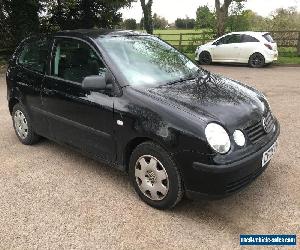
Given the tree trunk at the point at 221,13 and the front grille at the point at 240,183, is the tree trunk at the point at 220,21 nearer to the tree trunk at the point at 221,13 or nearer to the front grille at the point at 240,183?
the tree trunk at the point at 221,13

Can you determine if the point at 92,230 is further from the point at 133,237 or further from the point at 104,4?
the point at 104,4

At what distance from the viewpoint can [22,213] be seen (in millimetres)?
3844

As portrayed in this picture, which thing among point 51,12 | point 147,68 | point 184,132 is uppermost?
point 51,12

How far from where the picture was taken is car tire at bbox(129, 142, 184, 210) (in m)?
3.59

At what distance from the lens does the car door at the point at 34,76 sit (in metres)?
5.11

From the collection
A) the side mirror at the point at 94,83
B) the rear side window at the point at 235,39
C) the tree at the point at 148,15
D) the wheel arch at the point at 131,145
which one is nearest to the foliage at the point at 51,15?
the tree at the point at 148,15

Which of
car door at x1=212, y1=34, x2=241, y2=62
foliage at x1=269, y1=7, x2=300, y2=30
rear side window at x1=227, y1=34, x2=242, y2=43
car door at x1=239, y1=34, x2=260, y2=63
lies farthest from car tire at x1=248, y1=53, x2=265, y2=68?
foliage at x1=269, y1=7, x2=300, y2=30

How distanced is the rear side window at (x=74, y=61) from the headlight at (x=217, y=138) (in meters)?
1.44

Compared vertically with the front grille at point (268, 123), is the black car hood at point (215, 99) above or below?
above

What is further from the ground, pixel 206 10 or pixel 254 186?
pixel 206 10

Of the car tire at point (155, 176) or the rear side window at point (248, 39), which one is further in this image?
the rear side window at point (248, 39)

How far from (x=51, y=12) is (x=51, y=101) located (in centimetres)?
1474

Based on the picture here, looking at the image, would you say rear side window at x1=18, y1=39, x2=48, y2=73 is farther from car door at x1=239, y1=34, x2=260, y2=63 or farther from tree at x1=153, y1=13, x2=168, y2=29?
tree at x1=153, y1=13, x2=168, y2=29

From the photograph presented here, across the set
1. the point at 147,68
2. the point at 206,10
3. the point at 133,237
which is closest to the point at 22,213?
the point at 133,237
